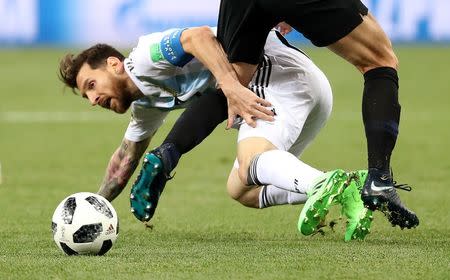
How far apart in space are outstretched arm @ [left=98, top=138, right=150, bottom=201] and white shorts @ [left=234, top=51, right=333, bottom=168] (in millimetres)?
898

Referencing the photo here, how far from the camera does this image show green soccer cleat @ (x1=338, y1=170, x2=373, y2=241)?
602 centimetres

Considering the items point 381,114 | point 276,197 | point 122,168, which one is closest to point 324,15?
point 381,114

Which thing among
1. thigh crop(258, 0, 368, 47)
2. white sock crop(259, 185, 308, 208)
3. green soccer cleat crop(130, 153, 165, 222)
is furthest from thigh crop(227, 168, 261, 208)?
thigh crop(258, 0, 368, 47)

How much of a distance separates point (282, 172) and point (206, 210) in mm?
2485

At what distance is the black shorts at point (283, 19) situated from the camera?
6.02 metres

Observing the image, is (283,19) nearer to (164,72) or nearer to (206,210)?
(164,72)

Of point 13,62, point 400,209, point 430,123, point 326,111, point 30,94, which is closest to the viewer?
point 400,209

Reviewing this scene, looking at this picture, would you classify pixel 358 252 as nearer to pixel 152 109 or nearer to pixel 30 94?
pixel 152 109

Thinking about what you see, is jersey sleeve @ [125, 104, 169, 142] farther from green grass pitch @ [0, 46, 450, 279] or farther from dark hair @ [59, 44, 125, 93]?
green grass pitch @ [0, 46, 450, 279]

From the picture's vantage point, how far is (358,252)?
598cm

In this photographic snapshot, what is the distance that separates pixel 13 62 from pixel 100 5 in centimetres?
238

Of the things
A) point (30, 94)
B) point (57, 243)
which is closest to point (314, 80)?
point (57, 243)

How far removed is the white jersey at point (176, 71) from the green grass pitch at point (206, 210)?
87 centimetres

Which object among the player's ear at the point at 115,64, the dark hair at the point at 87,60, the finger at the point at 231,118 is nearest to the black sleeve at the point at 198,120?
the finger at the point at 231,118
